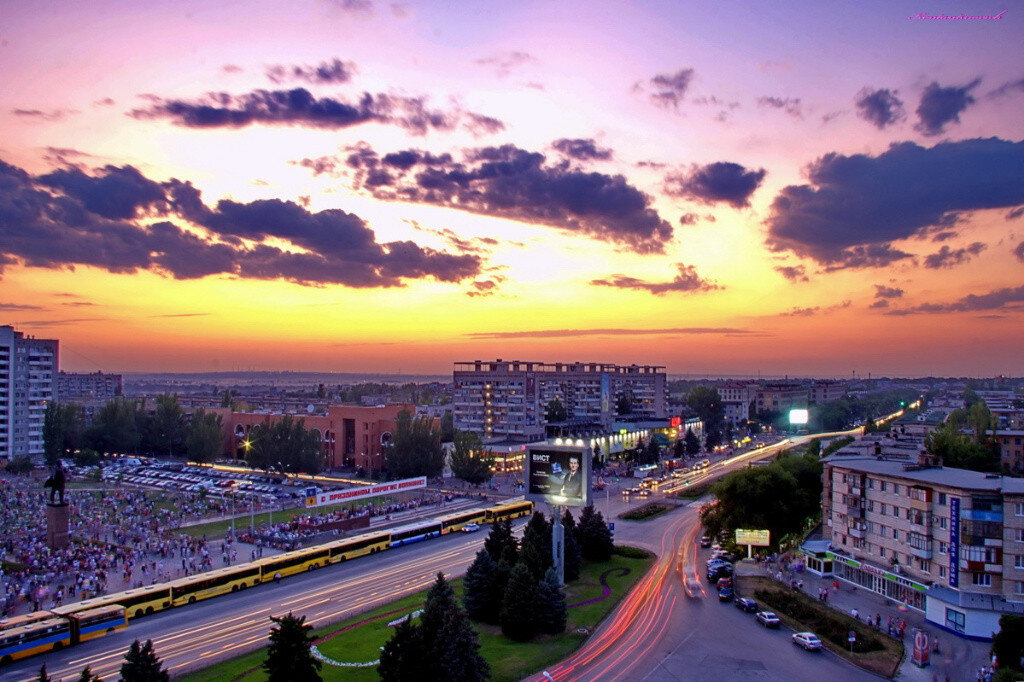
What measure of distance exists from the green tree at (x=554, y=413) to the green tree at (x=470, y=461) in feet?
111

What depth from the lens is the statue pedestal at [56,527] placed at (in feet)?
149

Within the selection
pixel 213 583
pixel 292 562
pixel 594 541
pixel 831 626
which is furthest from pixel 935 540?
pixel 213 583

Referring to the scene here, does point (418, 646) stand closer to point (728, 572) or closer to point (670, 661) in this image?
point (670, 661)

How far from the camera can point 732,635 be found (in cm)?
3247

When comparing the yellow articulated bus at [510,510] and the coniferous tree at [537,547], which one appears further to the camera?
the yellow articulated bus at [510,510]

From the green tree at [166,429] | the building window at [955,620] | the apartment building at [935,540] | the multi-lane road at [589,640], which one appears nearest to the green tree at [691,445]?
the multi-lane road at [589,640]

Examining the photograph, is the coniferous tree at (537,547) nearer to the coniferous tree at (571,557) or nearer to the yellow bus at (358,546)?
the coniferous tree at (571,557)

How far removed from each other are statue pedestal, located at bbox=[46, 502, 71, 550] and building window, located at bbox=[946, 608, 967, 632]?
166ft

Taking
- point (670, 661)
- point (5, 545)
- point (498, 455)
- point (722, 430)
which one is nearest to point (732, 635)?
point (670, 661)

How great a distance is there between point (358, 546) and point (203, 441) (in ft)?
167

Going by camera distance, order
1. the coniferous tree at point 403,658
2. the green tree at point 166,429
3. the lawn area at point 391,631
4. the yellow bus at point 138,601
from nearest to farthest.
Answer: the coniferous tree at point 403,658
the lawn area at point 391,631
the yellow bus at point 138,601
the green tree at point 166,429

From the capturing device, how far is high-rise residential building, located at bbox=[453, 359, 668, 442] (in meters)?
109

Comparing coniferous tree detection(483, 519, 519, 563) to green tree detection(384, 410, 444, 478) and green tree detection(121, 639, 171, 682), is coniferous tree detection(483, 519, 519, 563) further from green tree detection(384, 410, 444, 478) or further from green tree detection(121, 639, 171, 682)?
green tree detection(384, 410, 444, 478)

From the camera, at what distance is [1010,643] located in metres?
27.7
